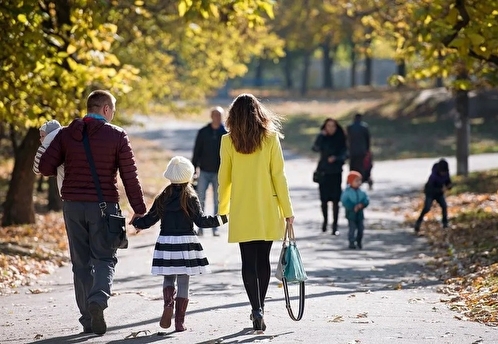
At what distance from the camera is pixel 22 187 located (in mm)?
19953

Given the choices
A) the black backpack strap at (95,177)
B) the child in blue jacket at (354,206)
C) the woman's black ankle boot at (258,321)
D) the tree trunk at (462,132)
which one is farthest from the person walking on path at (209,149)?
the tree trunk at (462,132)

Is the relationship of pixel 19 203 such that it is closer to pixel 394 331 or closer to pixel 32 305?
pixel 32 305

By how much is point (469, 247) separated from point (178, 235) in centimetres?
759

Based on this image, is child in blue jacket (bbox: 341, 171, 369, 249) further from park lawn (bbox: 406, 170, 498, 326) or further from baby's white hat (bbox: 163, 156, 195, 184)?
baby's white hat (bbox: 163, 156, 195, 184)

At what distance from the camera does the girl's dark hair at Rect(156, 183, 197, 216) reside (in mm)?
8750

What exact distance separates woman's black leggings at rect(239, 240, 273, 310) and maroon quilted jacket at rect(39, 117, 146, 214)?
926mm

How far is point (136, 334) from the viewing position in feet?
28.3

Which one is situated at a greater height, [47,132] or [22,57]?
[22,57]

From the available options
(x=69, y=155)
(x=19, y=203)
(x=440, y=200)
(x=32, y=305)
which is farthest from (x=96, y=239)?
(x=19, y=203)

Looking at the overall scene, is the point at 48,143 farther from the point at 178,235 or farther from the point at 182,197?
the point at 178,235

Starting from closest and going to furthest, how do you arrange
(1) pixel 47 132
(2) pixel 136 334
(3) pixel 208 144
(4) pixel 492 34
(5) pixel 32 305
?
1. (2) pixel 136 334
2. (1) pixel 47 132
3. (5) pixel 32 305
4. (4) pixel 492 34
5. (3) pixel 208 144

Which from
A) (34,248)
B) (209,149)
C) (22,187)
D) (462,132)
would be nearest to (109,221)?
(34,248)

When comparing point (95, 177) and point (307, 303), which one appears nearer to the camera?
point (95, 177)

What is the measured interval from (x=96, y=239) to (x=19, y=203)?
1161 centimetres
